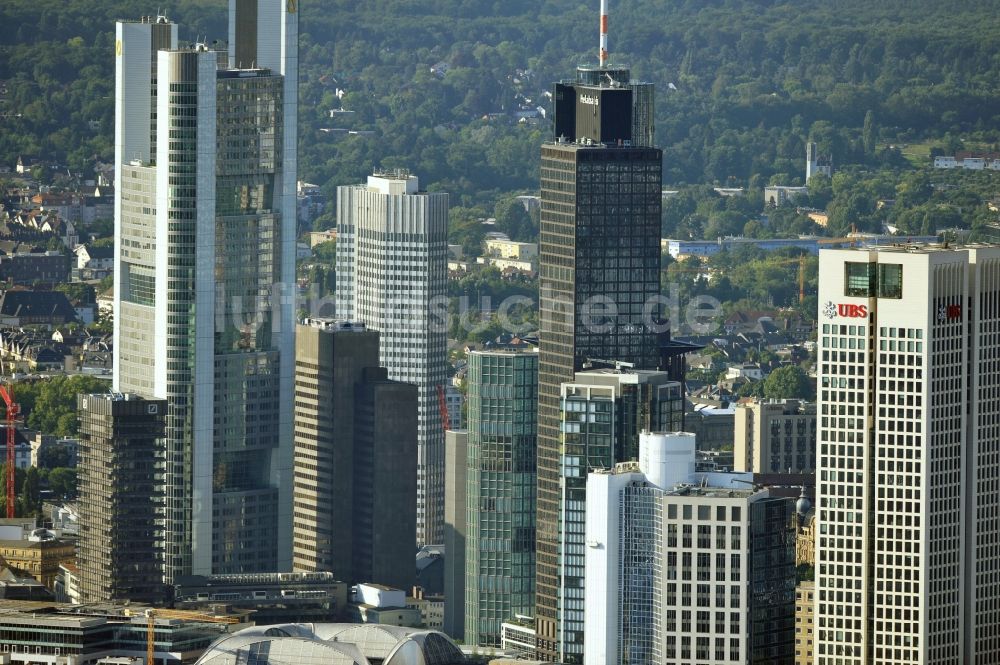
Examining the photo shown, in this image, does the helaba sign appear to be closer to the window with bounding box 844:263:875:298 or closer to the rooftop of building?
the window with bounding box 844:263:875:298

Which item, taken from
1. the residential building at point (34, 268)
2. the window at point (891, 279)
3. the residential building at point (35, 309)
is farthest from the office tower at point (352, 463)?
the residential building at point (34, 268)

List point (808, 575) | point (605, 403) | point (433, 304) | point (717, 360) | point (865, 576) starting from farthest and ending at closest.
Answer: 1. point (717, 360)
2. point (433, 304)
3. point (808, 575)
4. point (605, 403)
5. point (865, 576)

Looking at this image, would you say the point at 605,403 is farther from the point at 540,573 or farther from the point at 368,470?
the point at 368,470

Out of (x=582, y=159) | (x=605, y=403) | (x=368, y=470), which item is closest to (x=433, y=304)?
(x=368, y=470)

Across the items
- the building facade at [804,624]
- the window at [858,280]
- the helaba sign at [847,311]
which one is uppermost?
the window at [858,280]

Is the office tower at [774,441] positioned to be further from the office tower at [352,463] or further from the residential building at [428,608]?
the residential building at [428,608]

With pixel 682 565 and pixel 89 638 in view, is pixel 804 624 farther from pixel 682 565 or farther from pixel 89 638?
pixel 89 638
